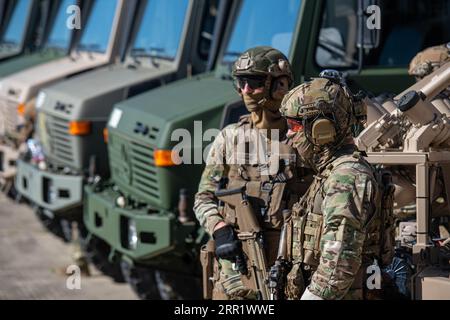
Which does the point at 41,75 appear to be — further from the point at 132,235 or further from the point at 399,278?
the point at 399,278

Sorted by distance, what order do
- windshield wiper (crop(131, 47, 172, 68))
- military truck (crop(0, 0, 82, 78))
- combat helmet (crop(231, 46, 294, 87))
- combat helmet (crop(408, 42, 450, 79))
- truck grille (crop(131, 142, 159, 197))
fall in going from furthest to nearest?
1. military truck (crop(0, 0, 82, 78))
2. windshield wiper (crop(131, 47, 172, 68))
3. truck grille (crop(131, 142, 159, 197))
4. combat helmet (crop(408, 42, 450, 79))
5. combat helmet (crop(231, 46, 294, 87))

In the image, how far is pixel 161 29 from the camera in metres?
9.06

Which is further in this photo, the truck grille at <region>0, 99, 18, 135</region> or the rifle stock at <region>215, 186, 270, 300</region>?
the truck grille at <region>0, 99, 18, 135</region>

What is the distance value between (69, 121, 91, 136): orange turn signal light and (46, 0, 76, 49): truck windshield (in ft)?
9.61

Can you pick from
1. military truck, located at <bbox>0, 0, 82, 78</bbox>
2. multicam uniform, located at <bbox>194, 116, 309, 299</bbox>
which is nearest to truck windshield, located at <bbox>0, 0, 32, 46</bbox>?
military truck, located at <bbox>0, 0, 82, 78</bbox>

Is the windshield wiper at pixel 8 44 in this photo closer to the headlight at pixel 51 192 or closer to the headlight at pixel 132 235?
the headlight at pixel 51 192

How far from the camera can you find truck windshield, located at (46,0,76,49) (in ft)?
38.5

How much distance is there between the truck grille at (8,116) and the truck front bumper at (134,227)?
2876 mm

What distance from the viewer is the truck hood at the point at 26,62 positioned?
1177 cm

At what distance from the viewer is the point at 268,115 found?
5336mm

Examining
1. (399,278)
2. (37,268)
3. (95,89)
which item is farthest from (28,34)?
(399,278)

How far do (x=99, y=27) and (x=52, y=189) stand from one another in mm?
2240

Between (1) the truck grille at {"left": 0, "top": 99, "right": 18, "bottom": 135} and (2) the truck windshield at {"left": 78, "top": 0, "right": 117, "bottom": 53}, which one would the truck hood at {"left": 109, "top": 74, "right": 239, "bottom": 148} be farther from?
(1) the truck grille at {"left": 0, "top": 99, "right": 18, "bottom": 135}

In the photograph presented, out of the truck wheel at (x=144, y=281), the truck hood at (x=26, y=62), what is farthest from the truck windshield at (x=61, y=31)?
the truck wheel at (x=144, y=281)
